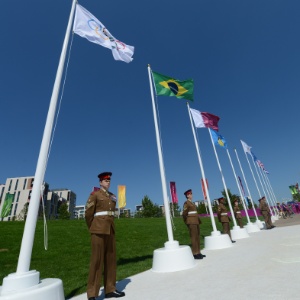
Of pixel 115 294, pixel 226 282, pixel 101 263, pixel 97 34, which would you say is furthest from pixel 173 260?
pixel 97 34

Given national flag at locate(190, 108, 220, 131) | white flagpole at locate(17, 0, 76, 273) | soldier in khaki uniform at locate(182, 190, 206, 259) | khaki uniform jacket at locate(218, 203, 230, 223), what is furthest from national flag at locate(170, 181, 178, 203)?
white flagpole at locate(17, 0, 76, 273)

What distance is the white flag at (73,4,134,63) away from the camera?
596 centimetres

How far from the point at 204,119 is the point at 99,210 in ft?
31.2

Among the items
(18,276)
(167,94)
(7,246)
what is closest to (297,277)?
(18,276)

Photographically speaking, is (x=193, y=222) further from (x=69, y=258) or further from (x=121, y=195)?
(x=121, y=195)

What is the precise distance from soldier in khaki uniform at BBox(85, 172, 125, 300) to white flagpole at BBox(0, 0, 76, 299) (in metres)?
1.21

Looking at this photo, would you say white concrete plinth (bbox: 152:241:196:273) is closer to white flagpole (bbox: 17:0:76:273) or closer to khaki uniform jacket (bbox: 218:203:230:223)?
white flagpole (bbox: 17:0:76:273)

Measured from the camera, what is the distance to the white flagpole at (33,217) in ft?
11.0

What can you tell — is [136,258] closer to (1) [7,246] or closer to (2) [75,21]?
(1) [7,246]

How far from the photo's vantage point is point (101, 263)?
471 centimetres

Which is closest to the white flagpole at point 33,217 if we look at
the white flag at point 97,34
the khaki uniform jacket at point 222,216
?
the white flag at point 97,34

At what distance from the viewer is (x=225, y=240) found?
9.42m

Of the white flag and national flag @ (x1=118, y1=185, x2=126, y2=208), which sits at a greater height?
national flag @ (x1=118, y1=185, x2=126, y2=208)

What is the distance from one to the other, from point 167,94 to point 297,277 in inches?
272
